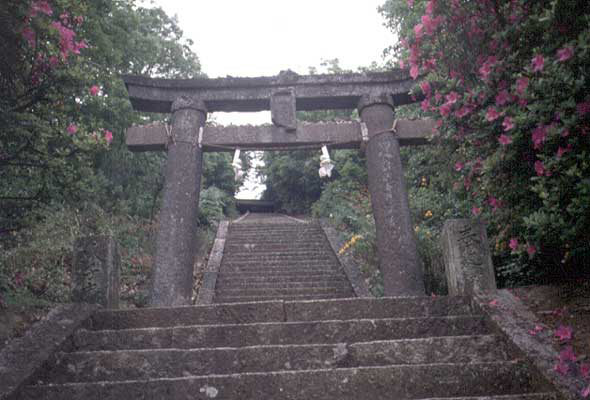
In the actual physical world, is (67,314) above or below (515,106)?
below

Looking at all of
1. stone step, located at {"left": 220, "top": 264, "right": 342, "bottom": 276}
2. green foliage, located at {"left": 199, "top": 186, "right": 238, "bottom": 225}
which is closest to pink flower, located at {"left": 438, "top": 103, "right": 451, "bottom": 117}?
stone step, located at {"left": 220, "top": 264, "right": 342, "bottom": 276}

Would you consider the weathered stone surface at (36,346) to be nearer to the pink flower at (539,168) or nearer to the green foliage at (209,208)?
the pink flower at (539,168)

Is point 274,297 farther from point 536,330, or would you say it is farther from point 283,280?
point 536,330

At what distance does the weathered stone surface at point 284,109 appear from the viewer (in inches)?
286

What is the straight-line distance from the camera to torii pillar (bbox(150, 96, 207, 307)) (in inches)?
248

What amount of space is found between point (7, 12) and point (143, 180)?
11.9 m

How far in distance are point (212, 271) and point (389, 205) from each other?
14.0ft

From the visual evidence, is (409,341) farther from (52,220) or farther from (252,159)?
(252,159)

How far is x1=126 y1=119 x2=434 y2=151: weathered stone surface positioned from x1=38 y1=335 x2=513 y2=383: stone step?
4.02m

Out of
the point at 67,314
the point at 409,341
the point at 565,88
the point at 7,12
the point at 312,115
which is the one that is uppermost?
the point at 312,115

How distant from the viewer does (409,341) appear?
3.75m

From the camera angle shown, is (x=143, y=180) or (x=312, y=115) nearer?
(x=143, y=180)

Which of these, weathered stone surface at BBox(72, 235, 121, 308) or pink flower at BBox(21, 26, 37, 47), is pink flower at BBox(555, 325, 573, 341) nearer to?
weathered stone surface at BBox(72, 235, 121, 308)

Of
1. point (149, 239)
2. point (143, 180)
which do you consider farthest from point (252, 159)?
point (149, 239)
